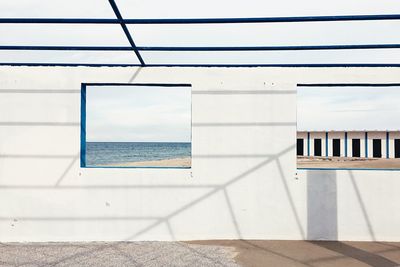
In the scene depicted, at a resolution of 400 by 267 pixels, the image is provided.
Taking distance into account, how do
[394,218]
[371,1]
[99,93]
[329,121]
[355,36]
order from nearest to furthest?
[371,1], [355,36], [394,218], [329,121], [99,93]

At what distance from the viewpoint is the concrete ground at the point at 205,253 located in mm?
5816

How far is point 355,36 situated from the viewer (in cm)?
564

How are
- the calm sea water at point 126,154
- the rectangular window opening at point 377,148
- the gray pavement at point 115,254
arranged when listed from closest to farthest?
the gray pavement at point 115,254, the rectangular window opening at point 377,148, the calm sea water at point 126,154

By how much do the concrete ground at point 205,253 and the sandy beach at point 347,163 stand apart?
1979 cm

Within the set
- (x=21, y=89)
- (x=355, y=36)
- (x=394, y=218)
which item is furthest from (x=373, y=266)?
(x=21, y=89)

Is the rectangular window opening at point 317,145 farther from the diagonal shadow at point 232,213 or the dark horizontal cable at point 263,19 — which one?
the dark horizontal cable at point 263,19

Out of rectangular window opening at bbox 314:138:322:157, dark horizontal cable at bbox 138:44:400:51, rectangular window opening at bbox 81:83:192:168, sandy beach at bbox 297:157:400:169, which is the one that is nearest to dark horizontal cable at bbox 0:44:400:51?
dark horizontal cable at bbox 138:44:400:51

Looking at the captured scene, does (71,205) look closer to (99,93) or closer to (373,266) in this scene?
(373,266)

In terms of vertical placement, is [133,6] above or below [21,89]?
above

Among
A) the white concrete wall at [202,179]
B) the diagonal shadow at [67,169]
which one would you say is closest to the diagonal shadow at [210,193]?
the white concrete wall at [202,179]

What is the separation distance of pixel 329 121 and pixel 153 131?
30.6 metres

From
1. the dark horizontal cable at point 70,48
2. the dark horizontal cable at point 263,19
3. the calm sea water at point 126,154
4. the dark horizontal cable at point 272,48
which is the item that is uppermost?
the dark horizontal cable at point 263,19

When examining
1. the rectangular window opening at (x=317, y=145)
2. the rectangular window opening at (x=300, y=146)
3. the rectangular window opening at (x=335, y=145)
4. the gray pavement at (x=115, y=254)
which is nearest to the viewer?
the gray pavement at (x=115, y=254)

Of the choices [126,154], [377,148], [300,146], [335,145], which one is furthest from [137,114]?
[377,148]
